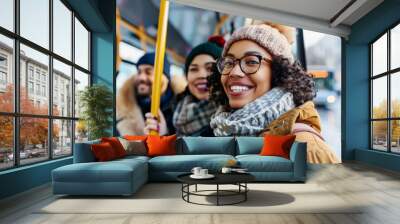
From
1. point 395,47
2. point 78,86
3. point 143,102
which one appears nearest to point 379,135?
point 395,47

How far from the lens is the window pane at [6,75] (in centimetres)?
479

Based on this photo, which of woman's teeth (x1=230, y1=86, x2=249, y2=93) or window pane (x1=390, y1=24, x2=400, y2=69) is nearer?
window pane (x1=390, y1=24, x2=400, y2=69)

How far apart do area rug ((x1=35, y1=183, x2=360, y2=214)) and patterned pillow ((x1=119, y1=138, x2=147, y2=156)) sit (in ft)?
3.98

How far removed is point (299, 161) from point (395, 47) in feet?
12.6

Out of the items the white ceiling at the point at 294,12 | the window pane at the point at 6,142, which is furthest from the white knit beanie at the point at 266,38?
the window pane at the point at 6,142

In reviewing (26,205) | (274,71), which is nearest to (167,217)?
(26,205)

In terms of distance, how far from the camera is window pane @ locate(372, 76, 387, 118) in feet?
26.8

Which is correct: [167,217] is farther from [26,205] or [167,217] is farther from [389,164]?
[389,164]

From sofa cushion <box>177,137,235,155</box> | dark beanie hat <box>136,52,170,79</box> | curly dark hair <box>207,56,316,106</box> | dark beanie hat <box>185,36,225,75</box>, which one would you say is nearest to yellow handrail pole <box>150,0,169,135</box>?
dark beanie hat <box>136,52,170,79</box>

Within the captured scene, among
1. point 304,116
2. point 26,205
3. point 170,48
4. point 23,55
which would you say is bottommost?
point 26,205

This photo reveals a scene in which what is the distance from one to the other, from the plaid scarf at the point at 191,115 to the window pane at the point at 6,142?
4202mm

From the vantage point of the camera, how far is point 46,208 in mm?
4148

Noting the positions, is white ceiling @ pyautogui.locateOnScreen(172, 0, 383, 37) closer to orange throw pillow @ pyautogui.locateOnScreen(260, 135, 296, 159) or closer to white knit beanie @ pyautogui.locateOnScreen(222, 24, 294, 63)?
white knit beanie @ pyautogui.locateOnScreen(222, 24, 294, 63)

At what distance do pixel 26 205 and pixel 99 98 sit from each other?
150 inches
